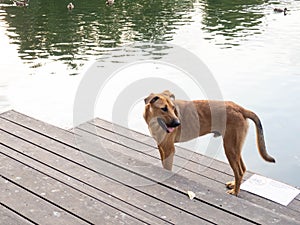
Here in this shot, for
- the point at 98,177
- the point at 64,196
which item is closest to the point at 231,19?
the point at 98,177

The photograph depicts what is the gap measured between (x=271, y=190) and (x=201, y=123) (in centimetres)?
77

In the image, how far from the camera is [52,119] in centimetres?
635

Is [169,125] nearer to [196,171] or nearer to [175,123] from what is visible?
[175,123]

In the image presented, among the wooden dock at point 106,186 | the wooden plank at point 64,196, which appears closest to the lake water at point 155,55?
the wooden dock at point 106,186

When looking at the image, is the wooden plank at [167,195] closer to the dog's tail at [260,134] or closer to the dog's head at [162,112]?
the dog's head at [162,112]

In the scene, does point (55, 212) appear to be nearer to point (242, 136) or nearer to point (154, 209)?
Result: point (154, 209)

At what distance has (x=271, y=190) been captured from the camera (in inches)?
141

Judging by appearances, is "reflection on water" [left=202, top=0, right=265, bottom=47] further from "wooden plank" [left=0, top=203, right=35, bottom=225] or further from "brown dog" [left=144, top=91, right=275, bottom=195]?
"wooden plank" [left=0, top=203, right=35, bottom=225]

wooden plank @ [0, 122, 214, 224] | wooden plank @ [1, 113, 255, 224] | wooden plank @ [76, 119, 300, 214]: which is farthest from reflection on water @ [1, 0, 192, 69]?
wooden plank @ [1, 113, 255, 224]

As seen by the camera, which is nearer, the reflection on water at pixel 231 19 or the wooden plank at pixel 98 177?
the wooden plank at pixel 98 177

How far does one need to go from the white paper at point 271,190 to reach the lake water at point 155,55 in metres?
1.15

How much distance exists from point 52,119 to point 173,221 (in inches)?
153

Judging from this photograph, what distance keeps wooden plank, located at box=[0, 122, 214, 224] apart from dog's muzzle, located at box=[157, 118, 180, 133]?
1.46 feet

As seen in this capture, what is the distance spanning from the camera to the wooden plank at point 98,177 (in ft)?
9.59
